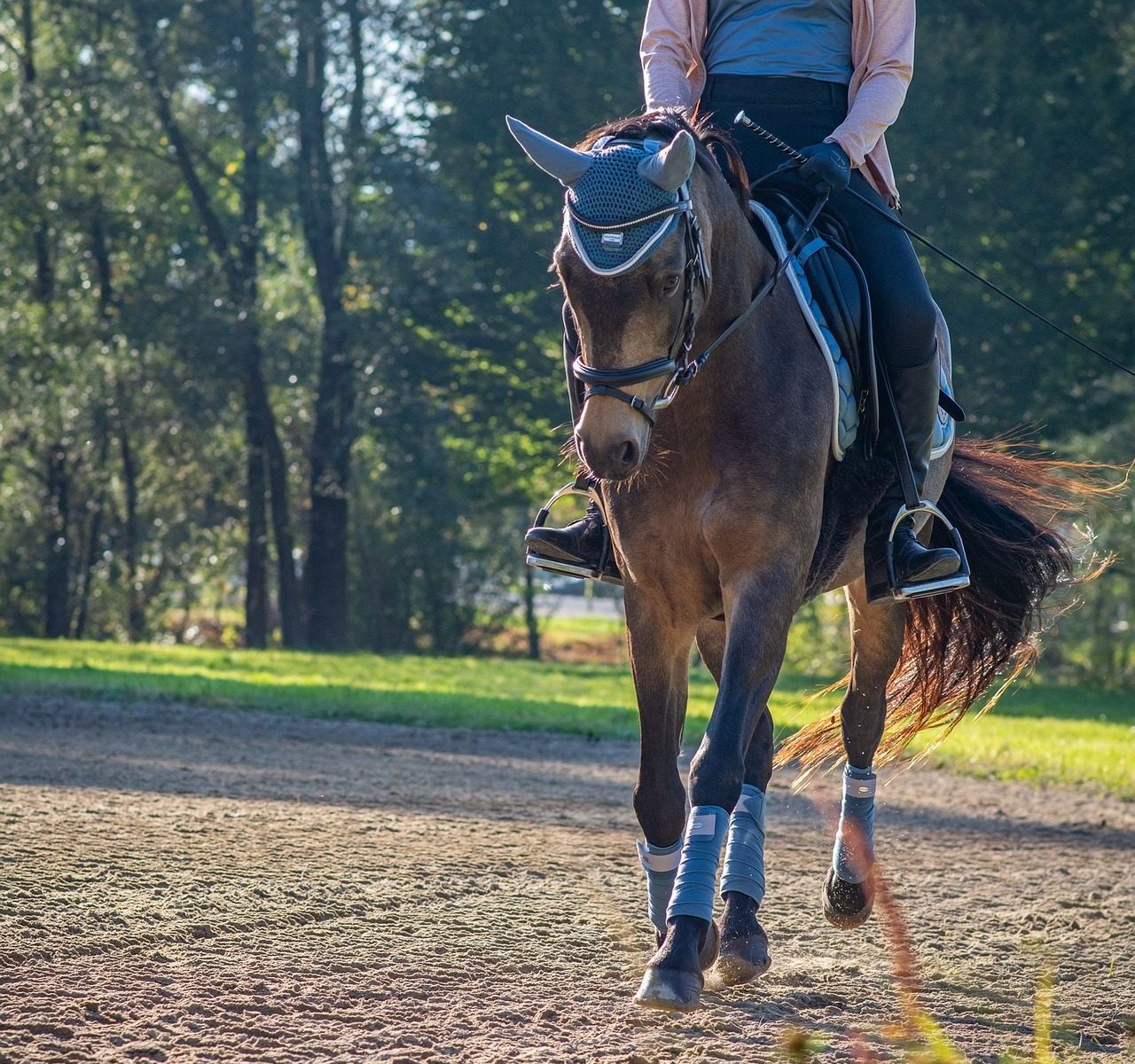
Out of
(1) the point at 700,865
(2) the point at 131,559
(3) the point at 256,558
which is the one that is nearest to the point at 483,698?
(1) the point at 700,865

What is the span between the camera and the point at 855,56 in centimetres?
551

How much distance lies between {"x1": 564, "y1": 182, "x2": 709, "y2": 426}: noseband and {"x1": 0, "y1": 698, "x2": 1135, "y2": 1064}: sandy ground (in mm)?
1692

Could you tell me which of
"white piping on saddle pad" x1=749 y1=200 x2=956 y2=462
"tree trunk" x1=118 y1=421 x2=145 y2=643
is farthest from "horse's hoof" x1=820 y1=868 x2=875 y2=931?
"tree trunk" x1=118 y1=421 x2=145 y2=643

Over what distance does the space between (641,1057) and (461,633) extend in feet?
74.3

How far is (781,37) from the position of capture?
5.48m

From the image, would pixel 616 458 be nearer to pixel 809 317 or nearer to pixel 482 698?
pixel 809 317

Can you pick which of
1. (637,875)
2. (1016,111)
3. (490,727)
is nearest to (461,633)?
(1016,111)

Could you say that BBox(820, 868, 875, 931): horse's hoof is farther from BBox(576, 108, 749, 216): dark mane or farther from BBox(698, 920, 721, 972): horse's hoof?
BBox(576, 108, 749, 216): dark mane

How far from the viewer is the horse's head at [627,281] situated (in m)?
3.94

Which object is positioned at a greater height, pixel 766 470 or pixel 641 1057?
pixel 766 470

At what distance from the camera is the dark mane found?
14.6 feet

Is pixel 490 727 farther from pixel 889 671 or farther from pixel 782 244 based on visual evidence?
pixel 782 244

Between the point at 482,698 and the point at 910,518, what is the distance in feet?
31.9

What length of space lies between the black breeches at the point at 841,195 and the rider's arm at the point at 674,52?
4.0 inches
